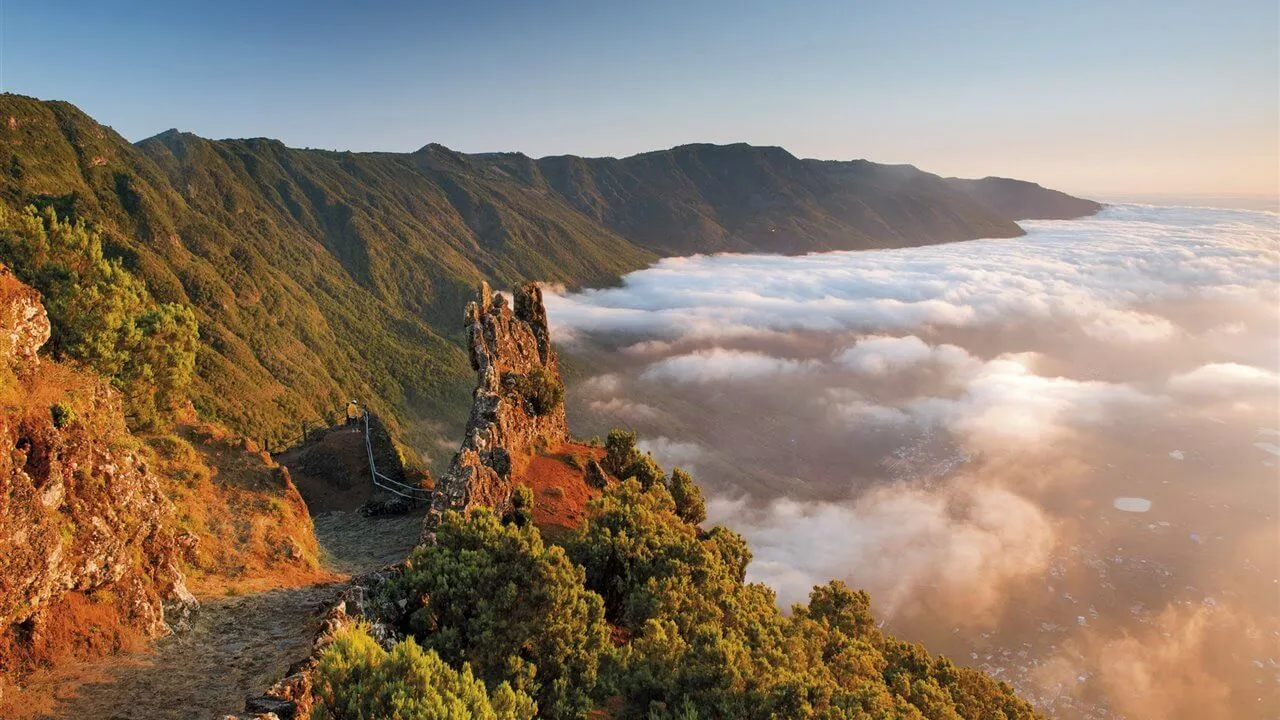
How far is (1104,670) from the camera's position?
547ft

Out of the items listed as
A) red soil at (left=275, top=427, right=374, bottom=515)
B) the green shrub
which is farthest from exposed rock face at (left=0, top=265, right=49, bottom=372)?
red soil at (left=275, top=427, right=374, bottom=515)

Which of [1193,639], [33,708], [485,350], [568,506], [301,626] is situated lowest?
[1193,639]

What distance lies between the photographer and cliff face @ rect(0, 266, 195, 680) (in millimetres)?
18719

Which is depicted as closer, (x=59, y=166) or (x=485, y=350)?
(x=485, y=350)

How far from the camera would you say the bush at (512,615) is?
2247 cm

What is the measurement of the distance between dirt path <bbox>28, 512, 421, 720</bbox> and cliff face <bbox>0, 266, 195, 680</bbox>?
1.10 meters

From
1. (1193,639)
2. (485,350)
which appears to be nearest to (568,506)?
(485,350)

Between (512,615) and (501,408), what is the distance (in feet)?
82.8

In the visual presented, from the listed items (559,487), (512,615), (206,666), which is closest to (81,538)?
(206,666)

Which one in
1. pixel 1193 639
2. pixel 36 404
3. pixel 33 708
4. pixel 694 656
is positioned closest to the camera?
pixel 33 708

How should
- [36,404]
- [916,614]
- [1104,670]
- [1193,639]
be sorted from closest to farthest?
1. [36,404]
2. [1104,670]
3. [1193,639]
4. [916,614]

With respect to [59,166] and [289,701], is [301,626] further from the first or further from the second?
[59,166]

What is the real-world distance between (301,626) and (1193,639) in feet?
781

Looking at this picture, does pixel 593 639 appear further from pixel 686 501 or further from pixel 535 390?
pixel 686 501
